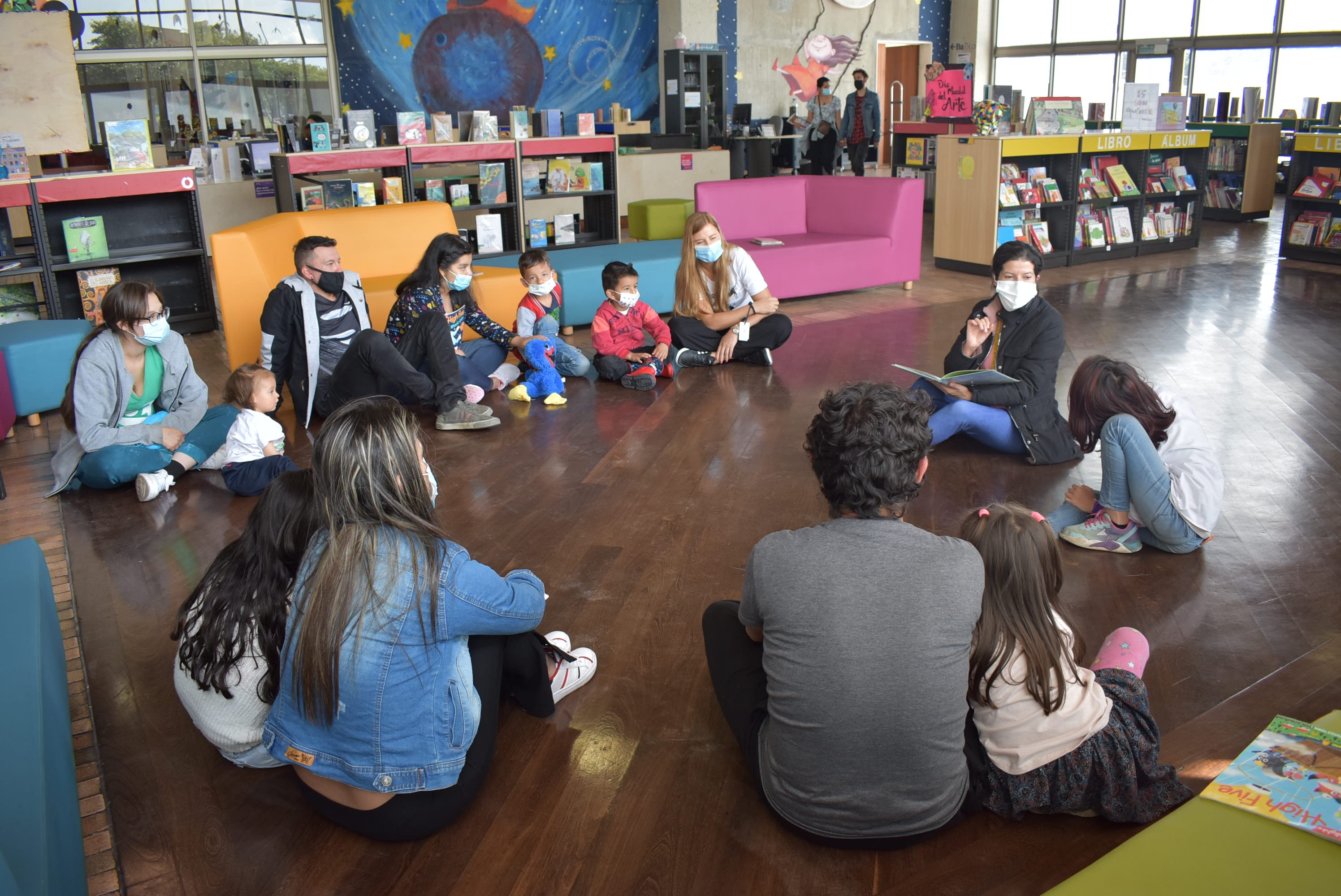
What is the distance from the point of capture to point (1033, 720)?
73.9 inches

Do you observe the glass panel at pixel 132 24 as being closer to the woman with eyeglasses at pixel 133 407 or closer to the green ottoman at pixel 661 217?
the green ottoman at pixel 661 217

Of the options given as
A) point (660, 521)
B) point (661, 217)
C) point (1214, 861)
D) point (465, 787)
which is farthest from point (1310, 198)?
point (465, 787)

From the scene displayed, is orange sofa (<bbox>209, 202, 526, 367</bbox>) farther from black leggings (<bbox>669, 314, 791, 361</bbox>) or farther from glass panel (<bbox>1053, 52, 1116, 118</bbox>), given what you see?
glass panel (<bbox>1053, 52, 1116, 118</bbox>)

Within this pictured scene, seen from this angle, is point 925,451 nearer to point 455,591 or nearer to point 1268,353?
point 455,591

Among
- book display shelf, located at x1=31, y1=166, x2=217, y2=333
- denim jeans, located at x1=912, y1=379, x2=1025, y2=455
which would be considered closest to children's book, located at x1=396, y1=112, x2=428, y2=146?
book display shelf, located at x1=31, y1=166, x2=217, y2=333

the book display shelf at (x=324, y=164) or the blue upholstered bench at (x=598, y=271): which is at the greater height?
the book display shelf at (x=324, y=164)

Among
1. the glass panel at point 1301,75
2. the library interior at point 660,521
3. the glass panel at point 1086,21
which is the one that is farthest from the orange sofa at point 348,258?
the glass panel at point 1086,21

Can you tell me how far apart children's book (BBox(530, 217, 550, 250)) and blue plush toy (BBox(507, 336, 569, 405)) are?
3.01 meters

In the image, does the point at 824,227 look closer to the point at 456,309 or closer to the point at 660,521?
the point at 456,309

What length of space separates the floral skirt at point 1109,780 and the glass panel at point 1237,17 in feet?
46.3

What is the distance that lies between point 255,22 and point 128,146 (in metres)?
5.44

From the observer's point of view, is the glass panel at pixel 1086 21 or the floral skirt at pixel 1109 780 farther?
the glass panel at pixel 1086 21

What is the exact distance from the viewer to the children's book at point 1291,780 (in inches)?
60.1

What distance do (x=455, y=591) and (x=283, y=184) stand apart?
20.1 ft
